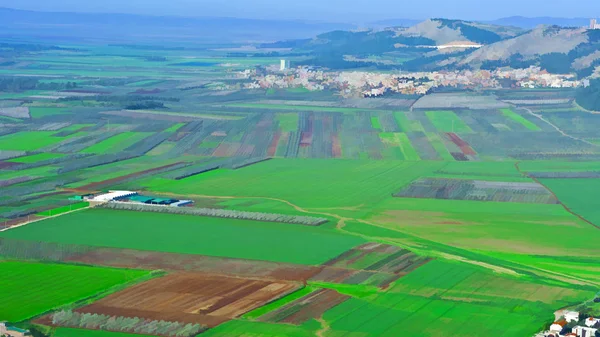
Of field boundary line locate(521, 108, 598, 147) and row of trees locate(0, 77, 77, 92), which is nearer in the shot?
field boundary line locate(521, 108, 598, 147)

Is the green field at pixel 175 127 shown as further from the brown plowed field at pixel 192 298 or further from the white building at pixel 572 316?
the white building at pixel 572 316

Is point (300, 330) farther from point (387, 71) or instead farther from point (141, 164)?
point (387, 71)

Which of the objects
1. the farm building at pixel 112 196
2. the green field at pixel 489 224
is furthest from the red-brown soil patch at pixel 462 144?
the farm building at pixel 112 196

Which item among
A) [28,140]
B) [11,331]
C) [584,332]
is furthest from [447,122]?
[11,331]

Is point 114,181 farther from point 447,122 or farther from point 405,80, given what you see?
point 405,80

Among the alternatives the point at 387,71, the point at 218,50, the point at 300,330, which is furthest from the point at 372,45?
the point at 300,330

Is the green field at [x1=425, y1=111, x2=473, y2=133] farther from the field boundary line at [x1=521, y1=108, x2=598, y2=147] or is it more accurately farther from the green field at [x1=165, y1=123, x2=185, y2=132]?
the green field at [x1=165, y1=123, x2=185, y2=132]

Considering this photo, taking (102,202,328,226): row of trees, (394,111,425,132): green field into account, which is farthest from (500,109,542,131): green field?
(102,202,328,226): row of trees
